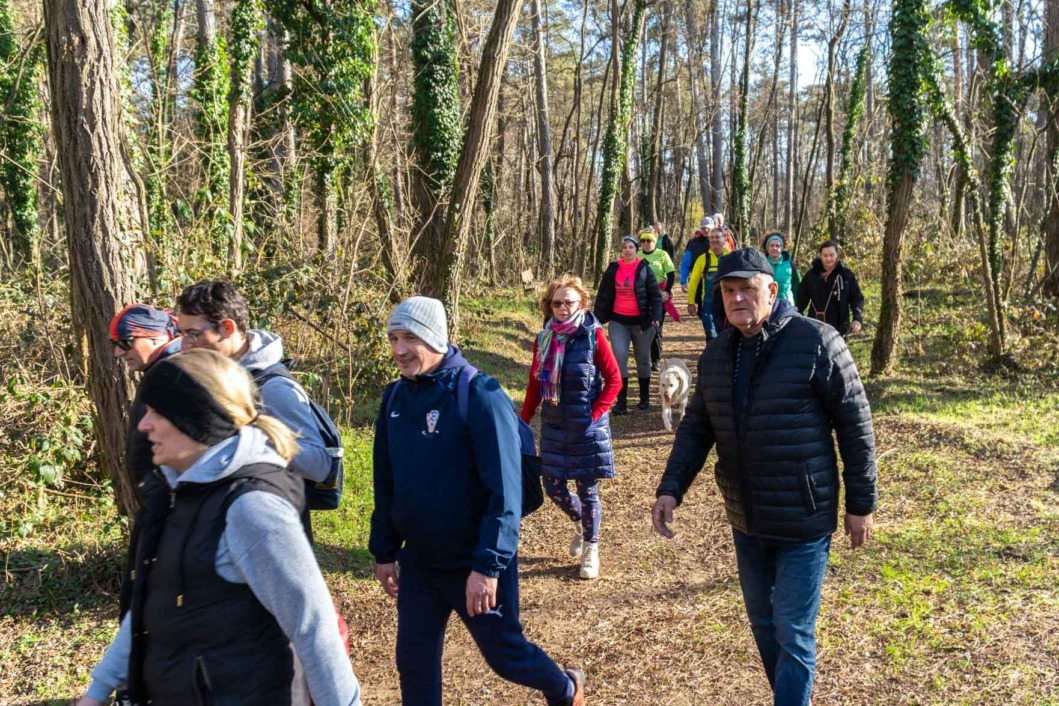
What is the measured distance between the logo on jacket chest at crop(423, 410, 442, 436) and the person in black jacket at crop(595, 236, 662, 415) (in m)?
5.93

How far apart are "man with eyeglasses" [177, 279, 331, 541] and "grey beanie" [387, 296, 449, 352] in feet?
1.59

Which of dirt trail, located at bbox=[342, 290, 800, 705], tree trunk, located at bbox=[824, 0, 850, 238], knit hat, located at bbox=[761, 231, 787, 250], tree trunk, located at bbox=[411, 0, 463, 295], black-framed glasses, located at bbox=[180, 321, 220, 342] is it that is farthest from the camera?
tree trunk, located at bbox=[824, 0, 850, 238]

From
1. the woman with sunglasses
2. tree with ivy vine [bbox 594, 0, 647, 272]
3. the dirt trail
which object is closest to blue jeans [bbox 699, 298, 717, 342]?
the dirt trail

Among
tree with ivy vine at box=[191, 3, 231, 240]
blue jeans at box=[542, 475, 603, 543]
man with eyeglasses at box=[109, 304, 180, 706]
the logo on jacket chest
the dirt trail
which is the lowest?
the dirt trail

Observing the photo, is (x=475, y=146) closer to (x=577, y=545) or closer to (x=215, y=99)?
(x=577, y=545)

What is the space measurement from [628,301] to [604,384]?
3.64 metres

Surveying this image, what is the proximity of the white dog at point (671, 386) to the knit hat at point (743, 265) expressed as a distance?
5.59 metres

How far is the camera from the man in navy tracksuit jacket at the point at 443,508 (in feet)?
9.68

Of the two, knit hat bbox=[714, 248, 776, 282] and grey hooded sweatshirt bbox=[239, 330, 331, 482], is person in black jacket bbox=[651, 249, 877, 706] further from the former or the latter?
grey hooded sweatshirt bbox=[239, 330, 331, 482]

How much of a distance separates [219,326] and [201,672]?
1.66m

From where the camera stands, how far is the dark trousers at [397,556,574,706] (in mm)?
3117

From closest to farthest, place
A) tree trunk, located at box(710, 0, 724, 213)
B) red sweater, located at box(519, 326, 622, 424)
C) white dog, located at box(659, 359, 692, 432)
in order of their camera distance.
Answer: red sweater, located at box(519, 326, 622, 424) < white dog, located at box(659, 359, 692, 432) < tree trunk, located at box(710, 0, 724, 213)

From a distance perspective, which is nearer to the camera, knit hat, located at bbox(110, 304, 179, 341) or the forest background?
knit hat, located at bbox(110, 304, 179, 341)

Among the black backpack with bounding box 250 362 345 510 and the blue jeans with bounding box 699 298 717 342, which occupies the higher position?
the blue jeans with bounding box 699 298 717 342
